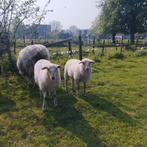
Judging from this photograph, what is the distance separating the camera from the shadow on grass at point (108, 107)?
855cm

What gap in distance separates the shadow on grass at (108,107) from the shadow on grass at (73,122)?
58cm

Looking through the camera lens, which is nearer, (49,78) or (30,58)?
(49,78)

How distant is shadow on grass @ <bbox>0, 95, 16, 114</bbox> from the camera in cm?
971

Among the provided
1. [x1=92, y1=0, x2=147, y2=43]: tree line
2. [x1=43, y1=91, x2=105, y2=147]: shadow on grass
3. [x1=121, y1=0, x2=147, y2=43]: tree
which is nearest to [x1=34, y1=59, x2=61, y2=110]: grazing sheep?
[x1=43, y1=91, x2=105, y2=147]: shadow on grass

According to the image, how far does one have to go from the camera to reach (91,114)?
895cm

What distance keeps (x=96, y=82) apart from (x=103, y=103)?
321 centimetres

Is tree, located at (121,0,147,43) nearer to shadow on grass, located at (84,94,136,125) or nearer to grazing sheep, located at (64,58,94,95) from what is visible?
grazing sheep, located at (64,58,94,95)

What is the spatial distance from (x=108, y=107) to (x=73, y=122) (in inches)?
61.4

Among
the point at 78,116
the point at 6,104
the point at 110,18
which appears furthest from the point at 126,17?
the point at 78,116

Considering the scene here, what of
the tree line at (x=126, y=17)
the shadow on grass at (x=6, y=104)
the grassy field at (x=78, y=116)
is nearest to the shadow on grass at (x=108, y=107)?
the grassy field at (x=78, y=116)

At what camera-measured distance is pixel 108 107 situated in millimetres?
9562

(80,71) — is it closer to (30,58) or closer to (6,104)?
(30,58)

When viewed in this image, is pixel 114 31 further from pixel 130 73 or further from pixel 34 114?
pixel 34 114

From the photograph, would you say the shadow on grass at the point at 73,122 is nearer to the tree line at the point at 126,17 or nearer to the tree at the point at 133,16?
the tree line at the point at 126,17
